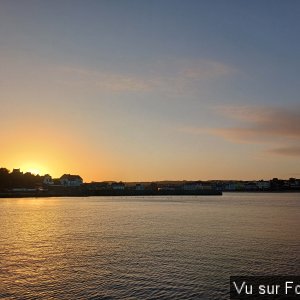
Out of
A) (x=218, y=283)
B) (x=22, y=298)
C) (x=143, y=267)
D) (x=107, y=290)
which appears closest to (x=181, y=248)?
(x=143, y=267)

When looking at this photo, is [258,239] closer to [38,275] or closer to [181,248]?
[181,248]

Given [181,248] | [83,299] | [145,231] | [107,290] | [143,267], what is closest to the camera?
[83,299]

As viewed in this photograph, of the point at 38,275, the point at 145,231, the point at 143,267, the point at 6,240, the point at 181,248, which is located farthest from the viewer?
the point at 145,231

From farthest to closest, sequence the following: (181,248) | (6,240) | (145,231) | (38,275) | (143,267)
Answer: (145,231) → (6,240) → (181,248) → (143,267) → (38,275)

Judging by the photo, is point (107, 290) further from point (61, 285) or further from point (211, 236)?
point (211, 236)

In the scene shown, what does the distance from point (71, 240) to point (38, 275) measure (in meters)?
21.4

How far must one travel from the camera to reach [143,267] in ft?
116

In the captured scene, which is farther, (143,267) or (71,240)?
(71,240)

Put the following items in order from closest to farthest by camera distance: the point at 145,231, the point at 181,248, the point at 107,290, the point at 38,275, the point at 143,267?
1. the point at 107,290
2. the point at 38,275
3. the point at 143,267
4. the point at 181,248
5. the point at 145,231

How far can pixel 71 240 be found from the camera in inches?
2117

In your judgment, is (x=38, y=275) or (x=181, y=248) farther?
(x=181, y=248)

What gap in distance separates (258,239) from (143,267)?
24.0 metres

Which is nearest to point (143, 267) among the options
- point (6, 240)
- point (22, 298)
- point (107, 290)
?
point (107, 290)

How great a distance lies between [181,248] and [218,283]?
1584cm
